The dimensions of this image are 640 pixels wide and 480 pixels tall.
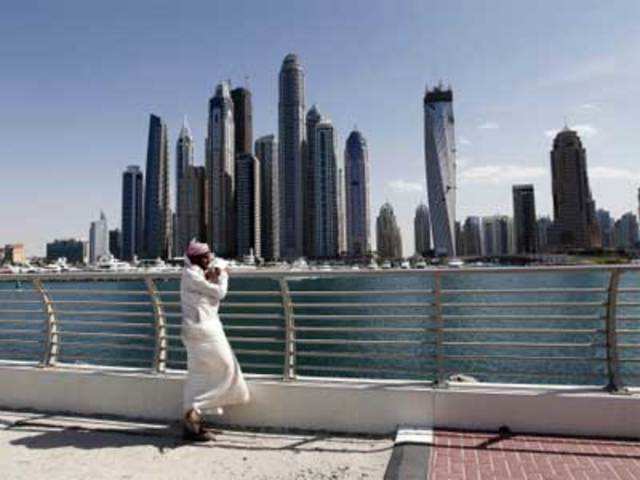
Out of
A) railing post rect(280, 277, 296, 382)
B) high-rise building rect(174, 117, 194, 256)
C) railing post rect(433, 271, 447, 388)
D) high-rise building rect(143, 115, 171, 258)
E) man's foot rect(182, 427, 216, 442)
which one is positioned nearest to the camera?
man's foot rect(182, 427, 216, 442)

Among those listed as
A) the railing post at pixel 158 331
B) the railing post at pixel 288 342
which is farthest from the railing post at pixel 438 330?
the railing post at pixel 158 331

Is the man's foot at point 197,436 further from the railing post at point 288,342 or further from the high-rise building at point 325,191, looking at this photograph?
the high-rise building at point 325,191

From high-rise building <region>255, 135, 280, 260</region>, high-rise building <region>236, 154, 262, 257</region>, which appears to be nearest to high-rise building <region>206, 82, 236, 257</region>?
Answer: high-rise building <region>236, 154, 262, 257</region>

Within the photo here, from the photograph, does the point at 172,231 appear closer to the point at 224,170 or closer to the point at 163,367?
the point at 224,170

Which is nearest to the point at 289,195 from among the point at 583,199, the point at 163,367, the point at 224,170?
the point at 224,170

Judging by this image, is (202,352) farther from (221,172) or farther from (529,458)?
(221,172)

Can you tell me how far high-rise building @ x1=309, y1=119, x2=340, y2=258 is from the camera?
15912cm

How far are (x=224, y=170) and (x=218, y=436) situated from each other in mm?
163639

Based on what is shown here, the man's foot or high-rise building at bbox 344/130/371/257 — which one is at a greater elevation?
high-rise building at bbox 344/130/371/257

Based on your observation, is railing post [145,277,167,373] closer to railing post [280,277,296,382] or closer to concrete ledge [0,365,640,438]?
concrete ledge [0,365,640,438]

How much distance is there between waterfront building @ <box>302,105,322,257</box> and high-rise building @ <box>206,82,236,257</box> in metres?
20.7

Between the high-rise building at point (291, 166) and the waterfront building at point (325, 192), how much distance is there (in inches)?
181

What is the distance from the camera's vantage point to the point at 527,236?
16125 cm

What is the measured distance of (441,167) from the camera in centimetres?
15662
